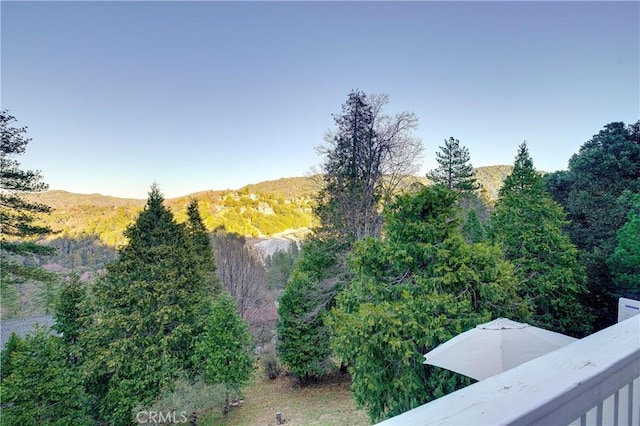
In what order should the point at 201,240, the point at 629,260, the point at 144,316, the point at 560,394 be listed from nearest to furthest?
the point at 560,394
the point at 629,260
the point at 144,316
the point at 201,240

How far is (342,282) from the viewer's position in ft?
32.1

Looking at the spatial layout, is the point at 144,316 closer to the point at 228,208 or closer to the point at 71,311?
the point at 71,311

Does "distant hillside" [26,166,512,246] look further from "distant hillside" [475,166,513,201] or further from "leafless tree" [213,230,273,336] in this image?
"leafless tree" [213,230,273,336]

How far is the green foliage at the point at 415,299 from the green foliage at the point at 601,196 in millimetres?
6072

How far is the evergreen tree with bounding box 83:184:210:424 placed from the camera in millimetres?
8875

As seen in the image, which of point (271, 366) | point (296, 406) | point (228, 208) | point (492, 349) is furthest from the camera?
point (228, 208)

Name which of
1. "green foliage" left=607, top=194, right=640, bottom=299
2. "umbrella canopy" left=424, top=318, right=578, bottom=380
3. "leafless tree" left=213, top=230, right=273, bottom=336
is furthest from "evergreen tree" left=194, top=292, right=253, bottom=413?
"green foliage" left=607, top=194, right=640, bottom=299

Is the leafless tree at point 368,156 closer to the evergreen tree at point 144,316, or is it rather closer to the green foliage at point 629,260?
the evergreen tree at point 144,316

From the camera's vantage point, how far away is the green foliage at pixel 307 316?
11.0 m

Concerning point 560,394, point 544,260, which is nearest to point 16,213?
point 560,394

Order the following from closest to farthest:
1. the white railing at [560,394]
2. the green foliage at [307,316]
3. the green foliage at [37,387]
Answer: the white railing at [560,394]
the green foliage at [37,387]
the green foliage at [307,316]

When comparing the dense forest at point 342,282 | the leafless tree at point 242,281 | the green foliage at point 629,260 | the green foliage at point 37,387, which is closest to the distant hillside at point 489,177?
the dense forest at point 342,282

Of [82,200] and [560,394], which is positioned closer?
[560,394]

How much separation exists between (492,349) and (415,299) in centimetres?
150
